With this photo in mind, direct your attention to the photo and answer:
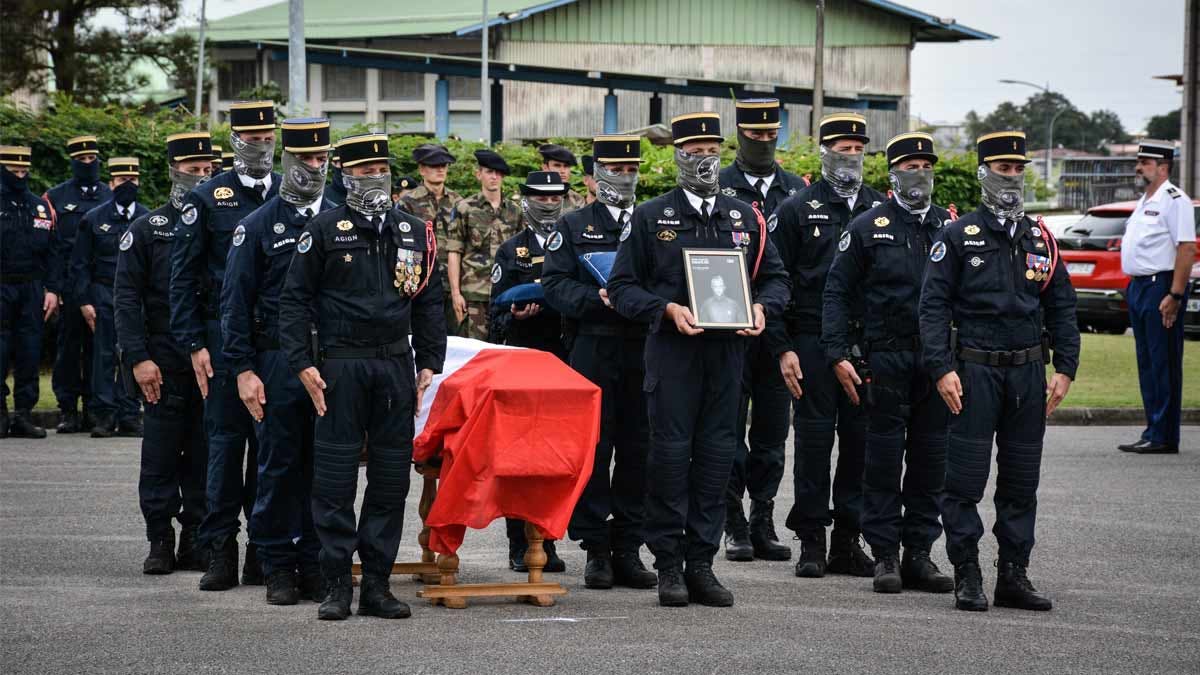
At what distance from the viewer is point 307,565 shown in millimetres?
8695

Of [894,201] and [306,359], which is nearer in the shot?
[306,359]

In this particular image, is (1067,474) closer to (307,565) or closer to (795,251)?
(795,251)

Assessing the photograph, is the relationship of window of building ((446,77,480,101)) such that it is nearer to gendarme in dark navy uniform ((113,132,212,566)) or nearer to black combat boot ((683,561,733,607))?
gendarme in dark navy uniform ((113,132,212,566))

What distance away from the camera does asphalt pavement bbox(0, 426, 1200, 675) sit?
718 centimetres

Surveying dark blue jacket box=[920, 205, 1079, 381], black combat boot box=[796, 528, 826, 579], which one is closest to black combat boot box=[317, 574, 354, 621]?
black combat boot box=[796, 528, 826, 579]

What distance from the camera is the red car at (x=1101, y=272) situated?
27.1 metres

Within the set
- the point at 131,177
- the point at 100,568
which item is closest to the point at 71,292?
the point at 131,177

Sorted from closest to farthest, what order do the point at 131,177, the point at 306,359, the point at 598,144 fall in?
1. the point at 306,359
2. the point at 598,144
3. the point at 131,177

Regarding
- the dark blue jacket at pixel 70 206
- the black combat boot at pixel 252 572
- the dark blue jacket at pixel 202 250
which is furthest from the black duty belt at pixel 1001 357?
the dark blue jacket at pixel 70 206

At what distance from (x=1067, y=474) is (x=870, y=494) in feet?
15.3

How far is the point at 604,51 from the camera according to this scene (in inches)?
2114

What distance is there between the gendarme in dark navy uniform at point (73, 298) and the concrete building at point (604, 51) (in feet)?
112

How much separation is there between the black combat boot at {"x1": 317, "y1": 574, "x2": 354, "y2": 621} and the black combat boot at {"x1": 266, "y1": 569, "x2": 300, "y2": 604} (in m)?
0.37

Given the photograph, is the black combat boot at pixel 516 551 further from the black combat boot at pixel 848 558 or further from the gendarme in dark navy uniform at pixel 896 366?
the gendarme in dark navy uniform at pixel 896 366
